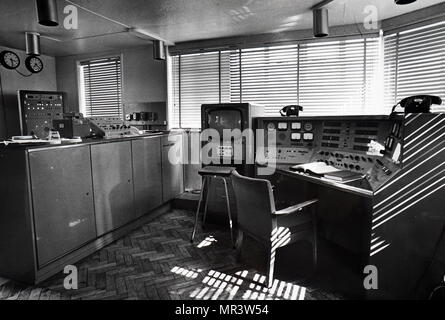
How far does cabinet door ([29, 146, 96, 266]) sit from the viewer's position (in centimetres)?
240

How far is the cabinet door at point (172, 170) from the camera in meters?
4.26

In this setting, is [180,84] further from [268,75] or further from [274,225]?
[274,225]

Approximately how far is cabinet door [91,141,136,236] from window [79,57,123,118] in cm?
245

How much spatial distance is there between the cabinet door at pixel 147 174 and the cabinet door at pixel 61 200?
29.6 inches

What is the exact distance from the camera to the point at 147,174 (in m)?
3.84

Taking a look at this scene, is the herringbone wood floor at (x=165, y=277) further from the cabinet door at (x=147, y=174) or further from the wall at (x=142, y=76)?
the wall at (x=142, y=76)

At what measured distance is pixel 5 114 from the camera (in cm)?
522

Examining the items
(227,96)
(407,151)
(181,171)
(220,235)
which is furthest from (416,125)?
(181,171)

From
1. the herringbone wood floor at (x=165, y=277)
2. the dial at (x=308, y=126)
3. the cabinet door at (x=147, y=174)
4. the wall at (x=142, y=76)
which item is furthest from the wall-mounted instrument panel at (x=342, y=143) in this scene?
the wall at (x=142, y=76)

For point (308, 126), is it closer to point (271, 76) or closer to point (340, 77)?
point (340, 77)

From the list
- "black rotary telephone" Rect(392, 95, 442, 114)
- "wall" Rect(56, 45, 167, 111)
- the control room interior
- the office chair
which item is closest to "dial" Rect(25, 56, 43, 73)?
the control room interior

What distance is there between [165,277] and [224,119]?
1.95 metres

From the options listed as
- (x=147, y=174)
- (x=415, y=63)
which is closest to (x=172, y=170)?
(x=147, y=174)

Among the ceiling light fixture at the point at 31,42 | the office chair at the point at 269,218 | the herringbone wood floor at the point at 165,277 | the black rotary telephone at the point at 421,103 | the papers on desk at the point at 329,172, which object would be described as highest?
the ceiling light fixture at the point at 31,42
